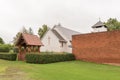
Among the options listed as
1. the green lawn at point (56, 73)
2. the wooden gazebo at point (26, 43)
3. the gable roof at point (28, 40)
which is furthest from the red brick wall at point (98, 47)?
the wooden gazebo at point (26, 43)

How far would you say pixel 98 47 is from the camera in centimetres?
2567

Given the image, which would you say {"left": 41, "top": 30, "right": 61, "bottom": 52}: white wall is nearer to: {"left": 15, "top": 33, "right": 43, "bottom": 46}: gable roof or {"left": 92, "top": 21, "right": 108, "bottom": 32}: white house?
{"left": 92, "top": 21, "right": 108, "bottom": 32}: white house

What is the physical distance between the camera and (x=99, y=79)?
12.7 meters

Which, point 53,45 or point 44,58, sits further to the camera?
point 53,45

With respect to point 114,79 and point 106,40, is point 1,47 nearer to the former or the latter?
point 106,40

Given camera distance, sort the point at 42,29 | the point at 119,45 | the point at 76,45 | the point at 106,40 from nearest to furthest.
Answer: the point at 119,45 < the point at 106,40 < the point at 76,45 < the point at 42,29

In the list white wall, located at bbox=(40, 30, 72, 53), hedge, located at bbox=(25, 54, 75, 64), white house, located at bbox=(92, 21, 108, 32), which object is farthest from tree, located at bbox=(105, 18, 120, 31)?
hedge, located at bbox=(25, 54, 75, 64)

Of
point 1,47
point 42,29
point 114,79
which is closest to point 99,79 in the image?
point 114,79

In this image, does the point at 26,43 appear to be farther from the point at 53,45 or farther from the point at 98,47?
the point at 53,45

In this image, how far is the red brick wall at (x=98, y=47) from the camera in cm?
2383

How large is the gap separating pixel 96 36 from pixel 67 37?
17176 mm

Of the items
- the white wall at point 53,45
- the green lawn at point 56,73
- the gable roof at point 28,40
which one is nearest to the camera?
the green lawn at point 56,73

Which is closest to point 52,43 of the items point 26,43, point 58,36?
point 58,36

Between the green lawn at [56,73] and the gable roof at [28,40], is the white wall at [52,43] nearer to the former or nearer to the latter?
the gable roof at [28,40]
